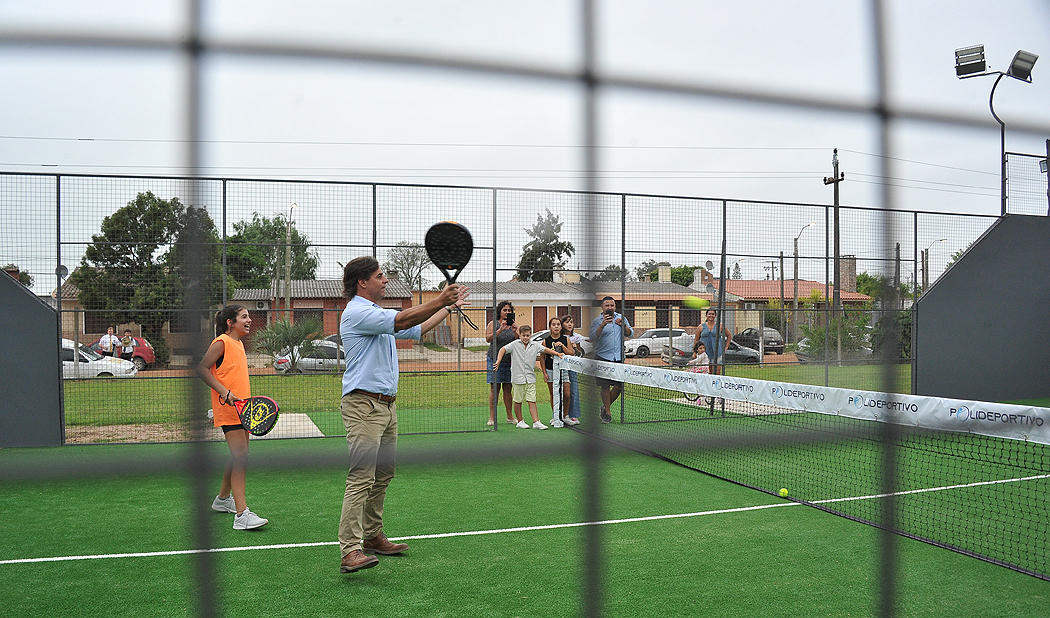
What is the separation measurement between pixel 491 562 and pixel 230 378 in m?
1.98

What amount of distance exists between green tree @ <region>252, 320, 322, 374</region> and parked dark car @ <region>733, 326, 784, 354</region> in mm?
6154

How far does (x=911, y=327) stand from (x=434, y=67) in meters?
11.5

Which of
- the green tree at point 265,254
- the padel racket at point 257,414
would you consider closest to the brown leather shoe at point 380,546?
the padel racket at point 257,414

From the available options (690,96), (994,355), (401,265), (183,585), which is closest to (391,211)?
(401,265)

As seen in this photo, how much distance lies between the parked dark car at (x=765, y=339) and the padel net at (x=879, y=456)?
212 cm

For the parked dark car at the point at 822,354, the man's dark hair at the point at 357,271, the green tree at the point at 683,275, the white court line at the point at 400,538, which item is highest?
the green tree at the point at 683,275

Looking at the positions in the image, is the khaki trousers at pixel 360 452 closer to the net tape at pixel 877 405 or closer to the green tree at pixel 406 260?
the net tape at pixel 877 405

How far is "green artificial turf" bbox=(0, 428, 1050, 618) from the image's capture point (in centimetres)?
343

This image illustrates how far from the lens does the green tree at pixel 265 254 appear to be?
8.88 meters

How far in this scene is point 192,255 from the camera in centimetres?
119

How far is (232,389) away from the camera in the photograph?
15.2ft

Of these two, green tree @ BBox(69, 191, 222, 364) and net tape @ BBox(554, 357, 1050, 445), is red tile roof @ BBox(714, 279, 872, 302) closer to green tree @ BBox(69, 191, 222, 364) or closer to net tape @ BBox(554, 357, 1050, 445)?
net tape @ BBox(554, 357, 1050, 445)

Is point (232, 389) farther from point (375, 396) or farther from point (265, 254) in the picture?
point (265, 254)

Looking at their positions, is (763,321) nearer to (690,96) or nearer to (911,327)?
(911,327)
